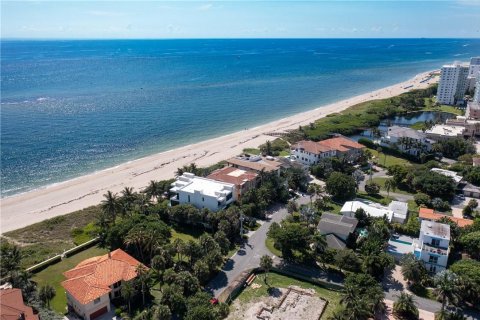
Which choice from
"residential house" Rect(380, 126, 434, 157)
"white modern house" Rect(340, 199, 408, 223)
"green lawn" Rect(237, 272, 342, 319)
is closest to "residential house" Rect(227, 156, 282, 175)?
"white modern house" Rect(340, 199, 408, 223)

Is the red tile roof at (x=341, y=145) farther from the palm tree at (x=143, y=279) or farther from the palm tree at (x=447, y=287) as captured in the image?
the palm tree at (x=143, y=279)

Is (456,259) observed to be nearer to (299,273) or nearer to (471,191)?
(299,273)

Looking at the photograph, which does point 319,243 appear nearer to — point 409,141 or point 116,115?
point 409,141

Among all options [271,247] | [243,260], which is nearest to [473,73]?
[271,247]

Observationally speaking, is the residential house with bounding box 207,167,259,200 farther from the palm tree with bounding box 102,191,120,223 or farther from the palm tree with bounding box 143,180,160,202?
the palm tree with bounding box 102,191,120,223

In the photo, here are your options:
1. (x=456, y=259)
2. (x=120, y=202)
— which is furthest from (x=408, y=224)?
(x=120, y=202)

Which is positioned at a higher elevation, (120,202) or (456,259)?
(120,202)

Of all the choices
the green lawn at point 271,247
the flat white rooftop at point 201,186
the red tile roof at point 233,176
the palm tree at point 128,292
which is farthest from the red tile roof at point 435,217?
the palm tree at point 128,292
